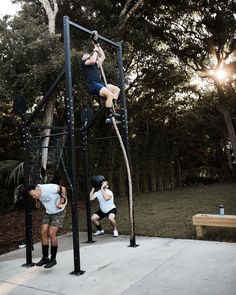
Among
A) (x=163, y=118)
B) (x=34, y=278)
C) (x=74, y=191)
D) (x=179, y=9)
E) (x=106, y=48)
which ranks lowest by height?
(x=34, y=278)

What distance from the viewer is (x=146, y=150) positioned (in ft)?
50.7

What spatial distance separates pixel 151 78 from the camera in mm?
14797

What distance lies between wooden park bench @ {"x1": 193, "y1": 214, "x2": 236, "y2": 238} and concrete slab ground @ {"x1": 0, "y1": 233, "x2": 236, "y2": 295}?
1.08ft

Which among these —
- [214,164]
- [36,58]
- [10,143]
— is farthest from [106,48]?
[214,164]

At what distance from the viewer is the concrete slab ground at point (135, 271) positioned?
397 cm

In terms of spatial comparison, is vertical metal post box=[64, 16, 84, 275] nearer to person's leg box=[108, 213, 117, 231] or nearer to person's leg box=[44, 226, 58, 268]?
person's leg box=[44, 226, 58, 268]

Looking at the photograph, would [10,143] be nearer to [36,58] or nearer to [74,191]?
[36,58]

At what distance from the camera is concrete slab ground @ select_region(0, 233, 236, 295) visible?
3.97 m

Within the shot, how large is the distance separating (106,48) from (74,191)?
7.87 metres

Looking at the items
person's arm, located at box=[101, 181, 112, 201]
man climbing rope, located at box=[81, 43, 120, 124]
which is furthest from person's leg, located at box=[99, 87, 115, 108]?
person's arm, located at box=[101, 181, 112, 201]

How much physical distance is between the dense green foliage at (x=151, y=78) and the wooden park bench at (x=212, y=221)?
5.58 m

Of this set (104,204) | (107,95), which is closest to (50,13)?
(104,204)

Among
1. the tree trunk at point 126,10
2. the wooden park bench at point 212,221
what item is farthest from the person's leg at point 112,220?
the tree trunk at point 126,10

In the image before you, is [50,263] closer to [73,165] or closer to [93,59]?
[73,165]
